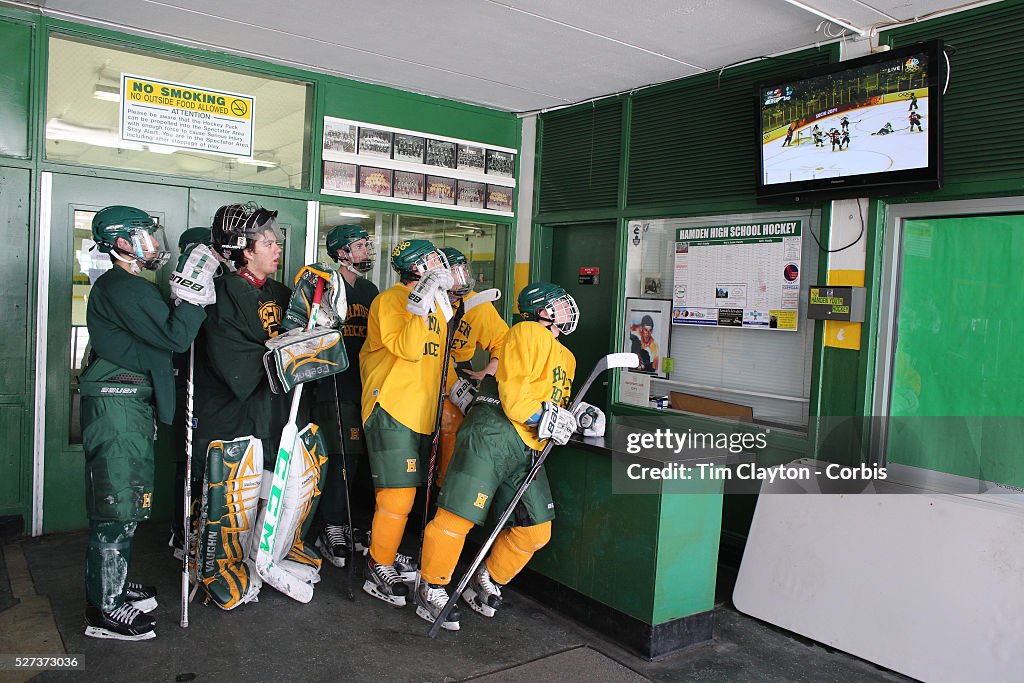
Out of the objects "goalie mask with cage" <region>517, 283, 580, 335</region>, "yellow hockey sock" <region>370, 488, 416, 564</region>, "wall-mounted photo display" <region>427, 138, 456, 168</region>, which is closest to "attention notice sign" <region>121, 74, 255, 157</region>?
"wall-mounted photo display" <region>427, 138, 456, 168</region>

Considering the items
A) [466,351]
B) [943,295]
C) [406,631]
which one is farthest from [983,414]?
[406,631]

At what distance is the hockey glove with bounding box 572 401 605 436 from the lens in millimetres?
3969

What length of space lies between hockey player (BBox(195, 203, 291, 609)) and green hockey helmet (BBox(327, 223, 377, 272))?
0.80 m

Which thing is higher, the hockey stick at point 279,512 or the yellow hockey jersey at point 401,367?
the yellow hockey jersey at point 401,367

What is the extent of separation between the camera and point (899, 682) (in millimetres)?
3408

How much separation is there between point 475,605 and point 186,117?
344 cm

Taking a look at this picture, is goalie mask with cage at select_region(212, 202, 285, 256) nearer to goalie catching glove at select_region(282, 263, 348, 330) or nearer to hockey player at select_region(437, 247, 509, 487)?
goalie catching glove at select_region(282, 263, 348, 330)

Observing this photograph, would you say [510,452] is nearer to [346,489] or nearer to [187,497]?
[346,489]

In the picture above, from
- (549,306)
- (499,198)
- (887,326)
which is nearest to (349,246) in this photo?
(549,306)

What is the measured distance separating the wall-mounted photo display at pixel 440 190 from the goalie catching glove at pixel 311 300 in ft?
7.16

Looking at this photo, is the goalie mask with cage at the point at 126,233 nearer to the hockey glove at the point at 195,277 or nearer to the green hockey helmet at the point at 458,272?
the hockey glove at the point at 195,277

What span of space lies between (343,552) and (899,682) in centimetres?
290

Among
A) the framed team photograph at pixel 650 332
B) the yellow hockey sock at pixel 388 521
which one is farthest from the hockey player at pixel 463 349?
the framed team photograph at pixel 650 332

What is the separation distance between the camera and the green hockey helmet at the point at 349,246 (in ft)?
15.4
